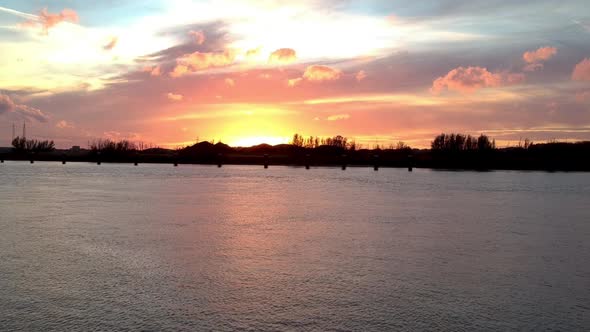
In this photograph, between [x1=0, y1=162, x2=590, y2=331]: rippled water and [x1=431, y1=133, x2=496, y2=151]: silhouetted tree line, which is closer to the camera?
[x1=0, y1=162, x2=590, y2=331]: rippled water

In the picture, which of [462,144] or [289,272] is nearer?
[289,272]

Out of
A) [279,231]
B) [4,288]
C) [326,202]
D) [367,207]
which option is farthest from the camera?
[326,202]

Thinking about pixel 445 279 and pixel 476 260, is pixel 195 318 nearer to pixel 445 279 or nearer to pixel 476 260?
pixel 445 279

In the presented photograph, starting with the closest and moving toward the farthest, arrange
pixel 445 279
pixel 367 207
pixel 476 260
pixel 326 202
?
pixel 445 279 → pixel 476 260 → pixel 367 207 → pixel 326 202

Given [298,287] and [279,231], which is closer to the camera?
[298,287]

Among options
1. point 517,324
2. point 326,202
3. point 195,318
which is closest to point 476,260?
point 517,324

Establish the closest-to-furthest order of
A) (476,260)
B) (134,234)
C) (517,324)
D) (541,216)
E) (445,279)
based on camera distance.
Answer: (517,324) → (445,279) → (476,260) → (134,234) → (541,216)

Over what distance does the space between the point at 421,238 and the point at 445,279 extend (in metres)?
4.52

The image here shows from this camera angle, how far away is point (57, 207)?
19.7m

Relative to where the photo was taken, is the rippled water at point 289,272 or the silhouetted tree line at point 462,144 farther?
the silhouetted tree line at point 462,144

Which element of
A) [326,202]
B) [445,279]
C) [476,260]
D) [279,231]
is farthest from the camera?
[326,202]

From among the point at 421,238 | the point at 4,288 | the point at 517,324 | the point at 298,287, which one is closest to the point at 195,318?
the point at 298,287

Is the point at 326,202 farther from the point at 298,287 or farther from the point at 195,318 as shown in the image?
the point at 195,318

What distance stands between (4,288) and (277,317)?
4399 millimetres
